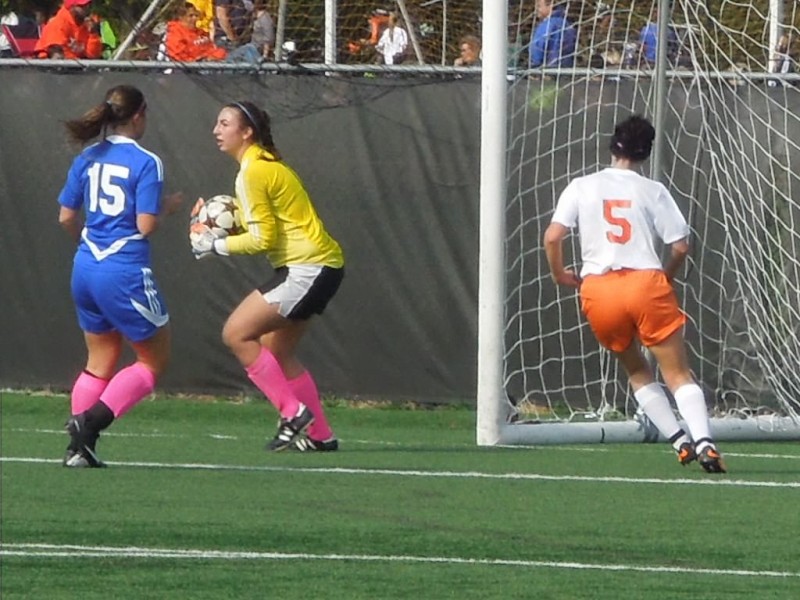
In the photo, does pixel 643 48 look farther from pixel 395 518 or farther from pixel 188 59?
pixel 395 518

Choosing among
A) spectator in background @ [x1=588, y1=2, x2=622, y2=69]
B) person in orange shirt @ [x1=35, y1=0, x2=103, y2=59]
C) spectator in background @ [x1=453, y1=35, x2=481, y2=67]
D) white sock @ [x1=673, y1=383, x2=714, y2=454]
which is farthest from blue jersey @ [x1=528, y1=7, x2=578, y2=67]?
person in orange shirt @ [x1=35, y1=0, x2=103, y2=59]

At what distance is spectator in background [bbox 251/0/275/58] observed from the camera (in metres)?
14.2

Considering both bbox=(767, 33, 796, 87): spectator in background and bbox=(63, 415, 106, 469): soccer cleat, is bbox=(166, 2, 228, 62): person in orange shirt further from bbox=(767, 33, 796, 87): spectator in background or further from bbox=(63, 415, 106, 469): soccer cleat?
bbox=(63, 415, 106, 469): soccer cleat

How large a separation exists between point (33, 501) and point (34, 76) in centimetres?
663

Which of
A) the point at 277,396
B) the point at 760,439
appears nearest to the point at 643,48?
the point at 760,439

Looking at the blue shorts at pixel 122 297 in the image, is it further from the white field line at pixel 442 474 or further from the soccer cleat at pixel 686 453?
the soccer cleat at pixel 686 453

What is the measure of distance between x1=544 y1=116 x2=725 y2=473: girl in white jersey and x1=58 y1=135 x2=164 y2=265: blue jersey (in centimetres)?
192

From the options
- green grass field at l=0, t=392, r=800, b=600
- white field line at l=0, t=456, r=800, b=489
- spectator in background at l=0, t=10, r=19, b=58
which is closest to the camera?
green grass field at l=0, t=392, r=800, b=600

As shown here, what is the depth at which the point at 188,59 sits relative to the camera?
14258 mm

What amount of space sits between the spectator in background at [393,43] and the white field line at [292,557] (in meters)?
7.41

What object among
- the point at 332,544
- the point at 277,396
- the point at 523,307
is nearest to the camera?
the point at 332,544

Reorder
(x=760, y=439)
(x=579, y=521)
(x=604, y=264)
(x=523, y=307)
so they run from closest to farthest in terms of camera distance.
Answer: (x=579, y=521), (x=604, y=264), (x=760, y=439), (x=523, y=307)

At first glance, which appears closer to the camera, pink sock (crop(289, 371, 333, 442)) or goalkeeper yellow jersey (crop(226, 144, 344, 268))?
goalkeeper yellow jersey (crop(226, 144, 344, 268))

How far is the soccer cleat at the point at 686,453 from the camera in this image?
9945 millimetres
